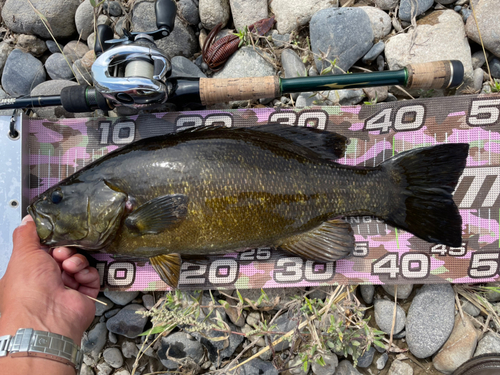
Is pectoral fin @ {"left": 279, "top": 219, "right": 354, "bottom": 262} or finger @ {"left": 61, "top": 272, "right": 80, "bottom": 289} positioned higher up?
pectoral fin @ {"left": 279, "top": 219, "right": 354, "bottom": 262}

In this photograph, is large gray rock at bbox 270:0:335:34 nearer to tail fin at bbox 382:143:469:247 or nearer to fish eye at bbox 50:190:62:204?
tail fin at bbox 382:143:469:247

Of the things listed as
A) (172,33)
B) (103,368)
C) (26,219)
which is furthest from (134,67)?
(103,368)

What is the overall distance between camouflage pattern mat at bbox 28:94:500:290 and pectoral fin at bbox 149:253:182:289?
265 mm

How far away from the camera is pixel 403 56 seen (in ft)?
9.89

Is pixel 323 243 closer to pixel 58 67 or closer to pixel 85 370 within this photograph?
pixel 85 370

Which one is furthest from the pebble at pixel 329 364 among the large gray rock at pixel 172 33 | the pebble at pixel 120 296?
the large gray rock at pixel 172 33

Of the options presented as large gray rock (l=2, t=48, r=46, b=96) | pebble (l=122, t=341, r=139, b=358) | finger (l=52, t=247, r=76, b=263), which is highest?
large gray rock (l=2, t=48, r=46, b=96)

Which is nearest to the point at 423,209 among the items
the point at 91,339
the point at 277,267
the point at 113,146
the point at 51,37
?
the point at 277,267

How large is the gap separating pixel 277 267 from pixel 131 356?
1.55 meters

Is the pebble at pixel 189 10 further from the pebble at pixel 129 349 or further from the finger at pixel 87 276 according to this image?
the pebble at pixel 129 349

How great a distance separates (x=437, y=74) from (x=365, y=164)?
851 mm

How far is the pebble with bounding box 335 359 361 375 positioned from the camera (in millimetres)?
2959

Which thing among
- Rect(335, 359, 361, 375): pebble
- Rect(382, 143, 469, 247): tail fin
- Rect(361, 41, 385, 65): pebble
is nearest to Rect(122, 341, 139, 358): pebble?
Rect(335, 359, 361, 375): pebble

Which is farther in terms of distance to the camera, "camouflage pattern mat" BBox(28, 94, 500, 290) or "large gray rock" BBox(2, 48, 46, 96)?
"large gray rock" BBox(2, 48, 46, 96)
